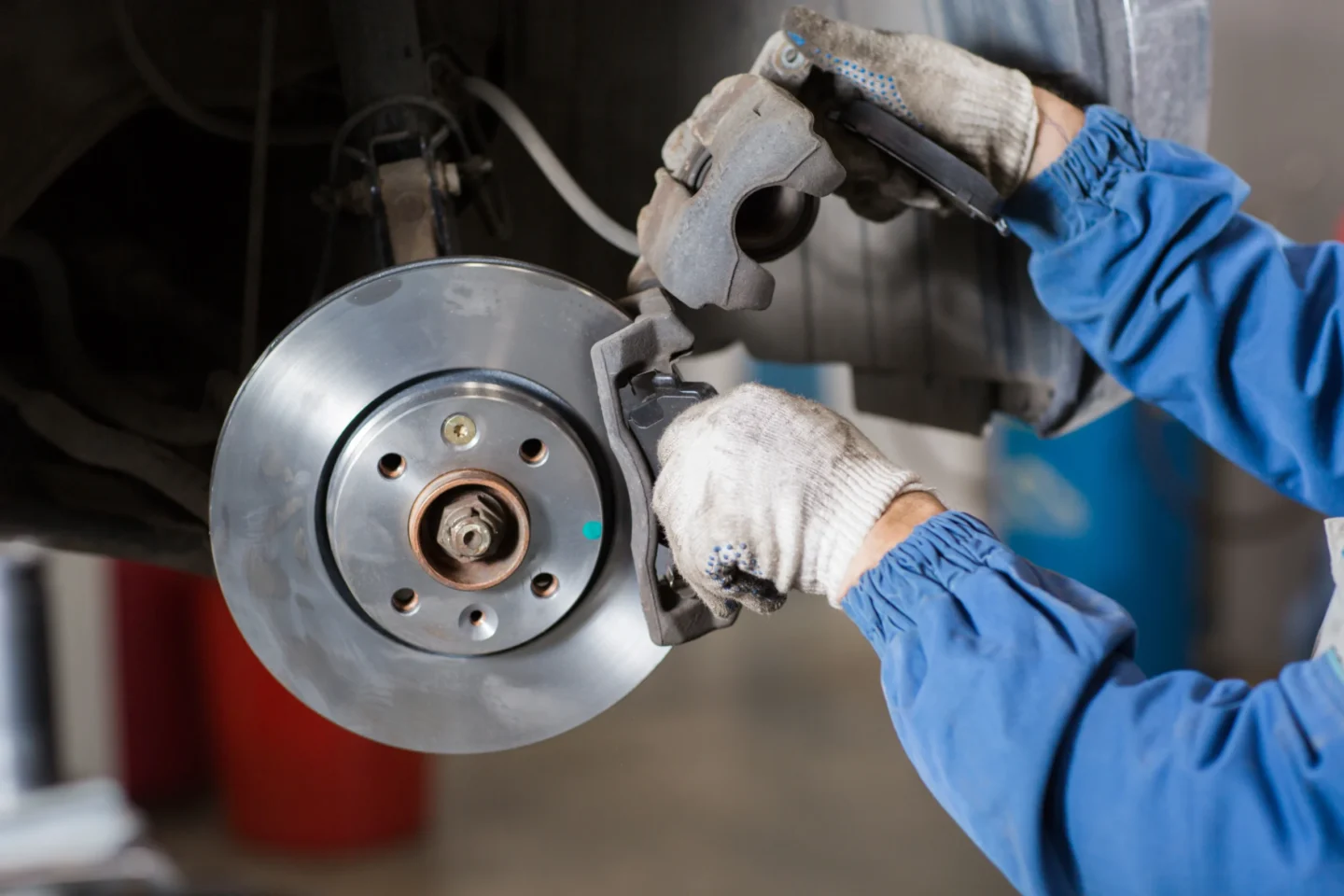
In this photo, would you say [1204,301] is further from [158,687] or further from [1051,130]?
[158,687]

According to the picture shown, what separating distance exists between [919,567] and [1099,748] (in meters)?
0.11

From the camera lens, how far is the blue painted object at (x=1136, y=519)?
6.29 ft

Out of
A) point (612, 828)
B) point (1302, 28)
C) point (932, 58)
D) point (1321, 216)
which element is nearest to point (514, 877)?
point (612, 828)

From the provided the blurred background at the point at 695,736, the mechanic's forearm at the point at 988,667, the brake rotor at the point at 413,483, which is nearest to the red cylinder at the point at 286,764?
the blurred background at the point at 695,736

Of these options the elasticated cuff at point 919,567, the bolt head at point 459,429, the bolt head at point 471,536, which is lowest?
the elasticated cuff at point 919,567

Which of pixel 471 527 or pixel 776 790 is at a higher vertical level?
pixel 471 527

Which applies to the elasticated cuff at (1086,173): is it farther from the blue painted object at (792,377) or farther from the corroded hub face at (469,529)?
the blue painted object at (792,377)

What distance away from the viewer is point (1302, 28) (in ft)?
5.90

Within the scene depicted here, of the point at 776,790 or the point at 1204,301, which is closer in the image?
the point at 1204,301

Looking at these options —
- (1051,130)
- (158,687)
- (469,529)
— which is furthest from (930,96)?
(158,687)

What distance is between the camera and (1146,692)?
0.46 metres

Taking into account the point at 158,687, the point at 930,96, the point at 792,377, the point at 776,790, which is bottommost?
the point at 776,790

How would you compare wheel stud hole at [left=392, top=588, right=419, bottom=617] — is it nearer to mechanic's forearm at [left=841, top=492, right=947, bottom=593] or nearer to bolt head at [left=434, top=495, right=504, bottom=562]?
bolt head at [left=434, top=495, right=504, bottom=562]

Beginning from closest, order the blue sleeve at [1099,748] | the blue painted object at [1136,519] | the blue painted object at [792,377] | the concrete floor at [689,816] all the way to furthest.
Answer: the blue sleeve at [1099,748]
the concrete floor at [689,816]
the blue painted object at [1136,519]
the blue painted object at [792,377]
